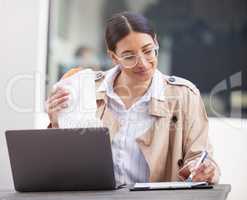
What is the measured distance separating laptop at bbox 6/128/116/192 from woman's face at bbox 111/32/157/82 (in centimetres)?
55

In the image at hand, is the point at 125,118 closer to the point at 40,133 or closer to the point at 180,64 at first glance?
the point at 40,133

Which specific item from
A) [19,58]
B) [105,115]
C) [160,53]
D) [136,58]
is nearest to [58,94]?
[105,115]

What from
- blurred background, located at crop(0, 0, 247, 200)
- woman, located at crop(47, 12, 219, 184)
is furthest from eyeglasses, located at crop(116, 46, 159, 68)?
blurred background, located at crop(0, 0, 247, 200)

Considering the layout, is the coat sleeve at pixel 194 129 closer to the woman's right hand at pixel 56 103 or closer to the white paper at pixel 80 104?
the white paper at pixel 80 104

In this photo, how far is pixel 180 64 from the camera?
3100 millimetres

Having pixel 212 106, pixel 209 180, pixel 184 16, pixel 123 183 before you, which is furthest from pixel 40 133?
pixel 184 16

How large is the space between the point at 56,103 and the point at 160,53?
3.51 ft

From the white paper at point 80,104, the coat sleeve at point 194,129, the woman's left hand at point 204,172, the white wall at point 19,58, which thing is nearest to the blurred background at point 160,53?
the white wall at point 19,58

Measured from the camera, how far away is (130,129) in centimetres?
225

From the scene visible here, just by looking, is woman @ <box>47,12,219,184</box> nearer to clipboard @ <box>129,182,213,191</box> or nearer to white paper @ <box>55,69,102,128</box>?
white paper @ <box>55,69,102,128</box>

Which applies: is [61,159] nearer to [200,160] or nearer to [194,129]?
[200,160]

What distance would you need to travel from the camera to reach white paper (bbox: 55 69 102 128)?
2070 millimetres

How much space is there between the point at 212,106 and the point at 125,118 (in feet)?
2.92

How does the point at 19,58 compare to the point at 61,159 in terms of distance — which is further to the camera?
the point at 19,58
